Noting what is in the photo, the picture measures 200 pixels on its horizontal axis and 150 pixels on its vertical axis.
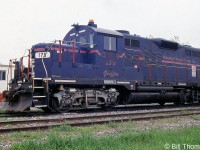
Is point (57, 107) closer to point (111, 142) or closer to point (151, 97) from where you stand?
point (151, 97)

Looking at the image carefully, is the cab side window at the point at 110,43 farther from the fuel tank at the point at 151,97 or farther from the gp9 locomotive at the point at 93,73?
the fuel tank at the point at 151,97

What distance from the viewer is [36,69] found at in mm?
12992

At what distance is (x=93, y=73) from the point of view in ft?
44.9

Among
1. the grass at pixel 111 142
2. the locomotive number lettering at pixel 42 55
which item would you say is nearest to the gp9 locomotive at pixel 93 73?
the locomotive number lettering at pixel 42 55

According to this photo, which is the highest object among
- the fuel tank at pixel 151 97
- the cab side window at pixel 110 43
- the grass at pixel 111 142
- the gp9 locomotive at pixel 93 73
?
the cab side window at pixel 110 43

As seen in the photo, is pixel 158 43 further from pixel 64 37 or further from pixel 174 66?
pixel 64 37

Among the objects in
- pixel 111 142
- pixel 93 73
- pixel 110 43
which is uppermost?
pixel 110 43

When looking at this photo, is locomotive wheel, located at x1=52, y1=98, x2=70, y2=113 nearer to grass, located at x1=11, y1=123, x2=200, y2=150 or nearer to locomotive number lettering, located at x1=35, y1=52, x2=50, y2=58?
locomotive number lettering, located at x1=35, y1=52, x2=50, y2=58

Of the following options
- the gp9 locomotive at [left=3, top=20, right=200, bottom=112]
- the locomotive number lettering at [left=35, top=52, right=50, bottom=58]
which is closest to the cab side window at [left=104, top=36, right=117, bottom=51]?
the gp9 locomotive at [left=3, top=20, right=200, bottom=112]

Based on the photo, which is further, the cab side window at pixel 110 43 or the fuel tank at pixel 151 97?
the fuel tank at pixel 151 97

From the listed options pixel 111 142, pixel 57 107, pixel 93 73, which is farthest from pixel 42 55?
pixel 111 142

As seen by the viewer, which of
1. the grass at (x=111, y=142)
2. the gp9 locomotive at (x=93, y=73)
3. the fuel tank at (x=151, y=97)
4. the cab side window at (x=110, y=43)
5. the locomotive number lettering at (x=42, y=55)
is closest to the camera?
the grass at (x=111, y=142)

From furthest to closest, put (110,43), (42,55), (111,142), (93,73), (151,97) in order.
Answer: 1. (151,97)
2. (110,43)
3. (93,73)
4. (42,55)
5. (111,142)

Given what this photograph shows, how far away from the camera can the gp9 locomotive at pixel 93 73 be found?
1251 cm
